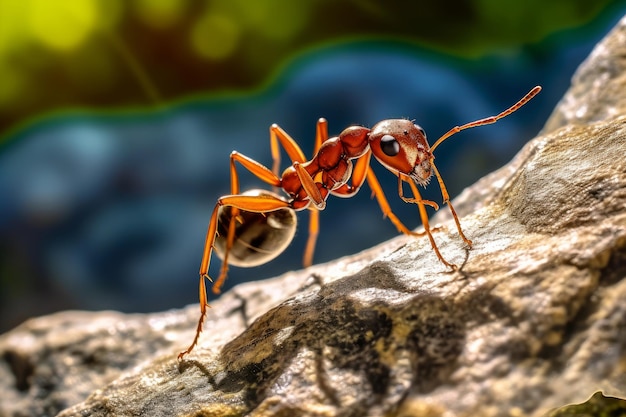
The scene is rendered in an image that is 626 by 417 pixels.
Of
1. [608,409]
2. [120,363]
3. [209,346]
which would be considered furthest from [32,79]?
[608,409]

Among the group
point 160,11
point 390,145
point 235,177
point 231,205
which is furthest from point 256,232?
point 160,11

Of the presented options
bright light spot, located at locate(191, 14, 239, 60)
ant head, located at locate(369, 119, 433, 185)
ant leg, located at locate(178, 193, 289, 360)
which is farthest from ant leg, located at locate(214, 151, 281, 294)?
bright light spot, located at locate(191, 14, 239, 60)

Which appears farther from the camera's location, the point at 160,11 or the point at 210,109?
the point at 210,109

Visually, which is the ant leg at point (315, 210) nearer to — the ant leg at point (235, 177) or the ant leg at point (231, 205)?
the ant leg at point (235, 177)

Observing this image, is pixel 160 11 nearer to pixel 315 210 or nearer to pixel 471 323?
pixel 315 210

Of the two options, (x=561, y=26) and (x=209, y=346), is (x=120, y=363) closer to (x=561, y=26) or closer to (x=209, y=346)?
(x=209, y=346)
